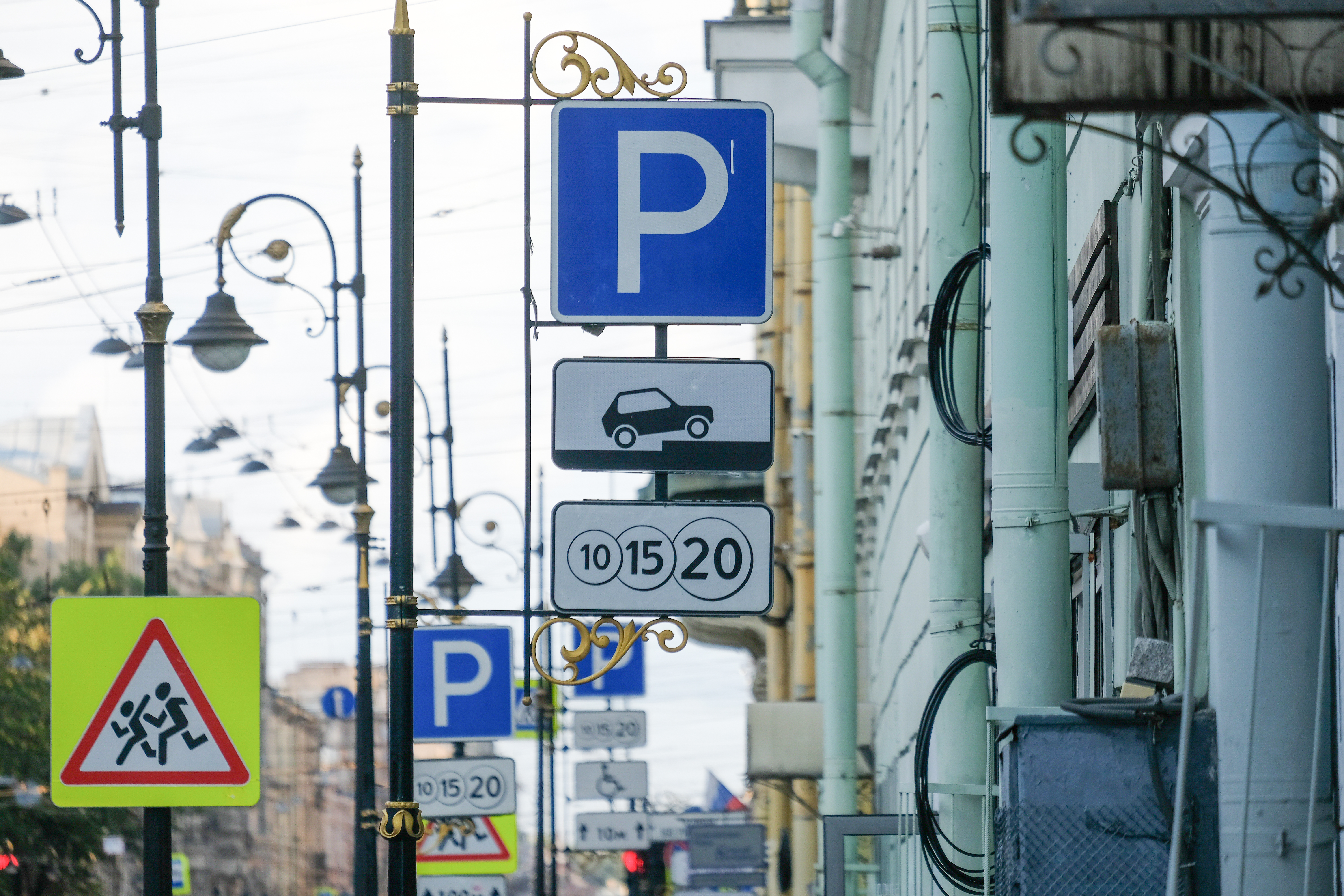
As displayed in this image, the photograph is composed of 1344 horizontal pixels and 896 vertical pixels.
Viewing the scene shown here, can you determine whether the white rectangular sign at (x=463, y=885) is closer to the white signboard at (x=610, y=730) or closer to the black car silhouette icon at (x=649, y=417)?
the black car silhouette icon at (x=649, y=417)

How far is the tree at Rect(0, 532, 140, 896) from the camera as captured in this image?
4244cm

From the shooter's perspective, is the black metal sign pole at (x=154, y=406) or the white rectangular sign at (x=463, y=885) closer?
the black metal sign pole at (x=154, y=406)

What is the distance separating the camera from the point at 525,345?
714cm

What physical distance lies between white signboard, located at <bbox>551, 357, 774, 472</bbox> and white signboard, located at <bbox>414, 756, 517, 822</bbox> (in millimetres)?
8448

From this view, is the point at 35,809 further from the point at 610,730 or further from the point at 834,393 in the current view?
the point at 834,393

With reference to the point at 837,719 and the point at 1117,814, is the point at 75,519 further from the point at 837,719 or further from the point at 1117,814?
the point at 1117,814

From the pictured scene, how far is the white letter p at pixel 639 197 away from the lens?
692 centimetres

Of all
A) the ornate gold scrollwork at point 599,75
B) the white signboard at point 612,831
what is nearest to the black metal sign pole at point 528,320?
the ornate gold scrollwork at point 599,75

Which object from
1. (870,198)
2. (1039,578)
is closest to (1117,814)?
(1039,578)

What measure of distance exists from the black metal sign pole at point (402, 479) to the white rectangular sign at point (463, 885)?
8.98m

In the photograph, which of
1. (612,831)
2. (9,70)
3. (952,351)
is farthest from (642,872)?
(952,351)

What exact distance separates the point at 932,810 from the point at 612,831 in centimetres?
1950

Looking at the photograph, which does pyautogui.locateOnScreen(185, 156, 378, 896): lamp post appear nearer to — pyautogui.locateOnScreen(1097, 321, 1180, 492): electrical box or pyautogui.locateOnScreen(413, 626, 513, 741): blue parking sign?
pyautogui.locateOnScreen(413, 626, 513, 741): blue parking sign

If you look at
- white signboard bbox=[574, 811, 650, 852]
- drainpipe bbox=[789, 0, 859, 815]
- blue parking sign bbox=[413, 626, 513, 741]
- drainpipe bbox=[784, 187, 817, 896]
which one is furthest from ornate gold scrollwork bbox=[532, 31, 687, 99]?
white signboard bbox=[574, 811, 650, 852]
